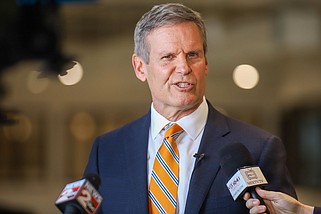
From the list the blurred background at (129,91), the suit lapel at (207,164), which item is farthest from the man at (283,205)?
the blurred background at (129,91)

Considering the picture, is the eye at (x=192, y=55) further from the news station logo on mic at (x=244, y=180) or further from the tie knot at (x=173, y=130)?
the news station logo on mic at (x=244, y=180)

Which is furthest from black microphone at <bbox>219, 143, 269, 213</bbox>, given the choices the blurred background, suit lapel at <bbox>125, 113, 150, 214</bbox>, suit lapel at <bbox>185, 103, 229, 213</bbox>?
the blurred background

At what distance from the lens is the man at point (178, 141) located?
162cm

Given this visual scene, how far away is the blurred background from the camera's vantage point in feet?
19.4

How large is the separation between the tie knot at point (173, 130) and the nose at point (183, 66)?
0.45ft

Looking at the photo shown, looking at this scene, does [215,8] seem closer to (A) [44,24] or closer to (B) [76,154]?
(B) [76,154]

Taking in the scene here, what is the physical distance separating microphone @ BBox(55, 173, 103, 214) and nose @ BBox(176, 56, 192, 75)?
1.12ft

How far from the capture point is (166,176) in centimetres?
165

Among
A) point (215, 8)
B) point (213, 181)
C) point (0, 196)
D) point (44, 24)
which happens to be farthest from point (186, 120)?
point (0, 196)

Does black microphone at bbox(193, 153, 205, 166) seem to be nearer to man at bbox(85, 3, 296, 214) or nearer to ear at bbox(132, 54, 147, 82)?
man at bbox(85, 3, 296, 214)

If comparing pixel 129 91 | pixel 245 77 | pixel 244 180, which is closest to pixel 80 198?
pixel 244 180

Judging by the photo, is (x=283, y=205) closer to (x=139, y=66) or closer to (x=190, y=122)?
(x=190, y=122)

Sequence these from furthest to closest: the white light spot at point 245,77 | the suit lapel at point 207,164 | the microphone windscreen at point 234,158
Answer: the white light spot at point 245,77 < the suit lapel at point 207,164 < the microphone windscreen at point 234,158

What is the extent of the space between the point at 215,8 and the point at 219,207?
13.9ft
